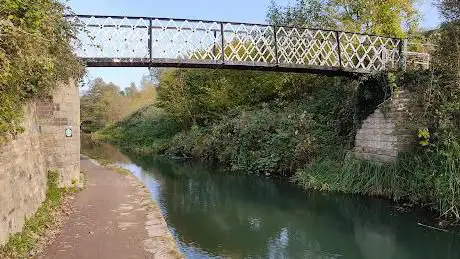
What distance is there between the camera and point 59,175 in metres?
12.0

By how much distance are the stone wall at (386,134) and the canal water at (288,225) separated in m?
1.73

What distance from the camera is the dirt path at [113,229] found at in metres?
6.70

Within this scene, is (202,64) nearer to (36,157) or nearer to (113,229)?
(36,157)

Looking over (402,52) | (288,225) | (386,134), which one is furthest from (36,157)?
(402,52)

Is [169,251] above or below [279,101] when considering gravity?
below

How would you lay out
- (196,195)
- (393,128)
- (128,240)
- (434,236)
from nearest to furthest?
(128,240) < (434,236) < (393,128) < (196,195)

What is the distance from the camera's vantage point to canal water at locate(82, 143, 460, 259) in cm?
889

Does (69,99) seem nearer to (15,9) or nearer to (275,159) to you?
(15,9)

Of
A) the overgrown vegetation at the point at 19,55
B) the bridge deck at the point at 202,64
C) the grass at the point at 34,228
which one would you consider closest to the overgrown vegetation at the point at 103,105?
the bridge deck at the point at 202,64

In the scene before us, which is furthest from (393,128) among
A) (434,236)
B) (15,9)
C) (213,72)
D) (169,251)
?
(213,72)

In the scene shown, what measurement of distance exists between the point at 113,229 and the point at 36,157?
255cm

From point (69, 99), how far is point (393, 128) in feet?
31.9

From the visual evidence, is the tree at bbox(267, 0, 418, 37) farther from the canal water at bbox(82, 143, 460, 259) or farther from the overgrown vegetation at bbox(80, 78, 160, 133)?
the overgrown vegetation at bbox(80, 78, 160, 133)

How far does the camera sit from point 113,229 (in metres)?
7.98
